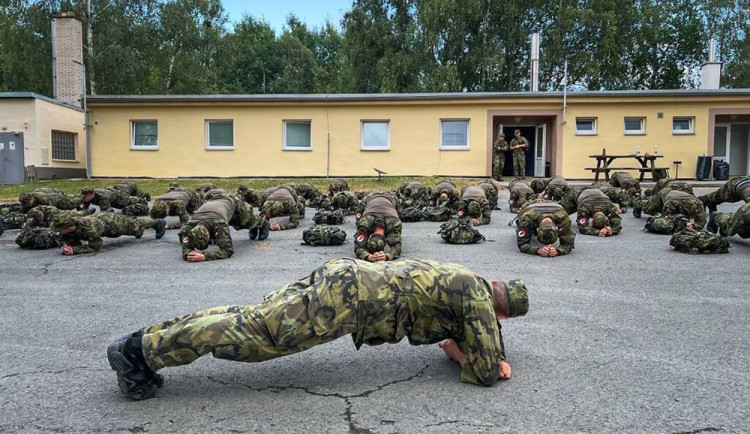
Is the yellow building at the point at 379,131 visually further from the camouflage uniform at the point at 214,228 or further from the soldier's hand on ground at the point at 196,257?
the soldier's hand on ground at the point at 196,257

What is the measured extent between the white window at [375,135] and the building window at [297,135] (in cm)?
240

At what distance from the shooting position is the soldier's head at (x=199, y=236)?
8.46m

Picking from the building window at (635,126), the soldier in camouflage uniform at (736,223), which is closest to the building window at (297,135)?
the building window at (635,126)

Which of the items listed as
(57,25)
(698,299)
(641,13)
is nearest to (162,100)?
(57,25)

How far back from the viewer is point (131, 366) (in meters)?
3.54

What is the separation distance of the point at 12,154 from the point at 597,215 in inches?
873

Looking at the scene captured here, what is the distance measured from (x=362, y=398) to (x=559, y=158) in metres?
21.5

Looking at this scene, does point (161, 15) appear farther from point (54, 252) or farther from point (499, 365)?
point (499, 365)

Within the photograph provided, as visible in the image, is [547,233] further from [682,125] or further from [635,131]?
[682,125]

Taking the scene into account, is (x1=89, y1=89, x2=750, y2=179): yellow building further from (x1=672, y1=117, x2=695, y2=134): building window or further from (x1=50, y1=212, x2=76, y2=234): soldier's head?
(x1=50, y1=212, x2=76, y2=234): soldier's head

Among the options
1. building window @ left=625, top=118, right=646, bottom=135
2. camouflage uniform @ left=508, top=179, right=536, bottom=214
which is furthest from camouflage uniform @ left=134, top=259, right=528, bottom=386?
building window @ left=625, top=118, right=646, bottom=135

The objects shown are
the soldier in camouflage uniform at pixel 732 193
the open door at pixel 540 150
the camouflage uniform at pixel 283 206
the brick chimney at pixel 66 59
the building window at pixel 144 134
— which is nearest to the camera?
the soldier in camouflage uniform at pixel 732 193

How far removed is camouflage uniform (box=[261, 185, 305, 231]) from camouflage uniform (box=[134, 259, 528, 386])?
8.03m

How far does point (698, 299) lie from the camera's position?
6.10 m
